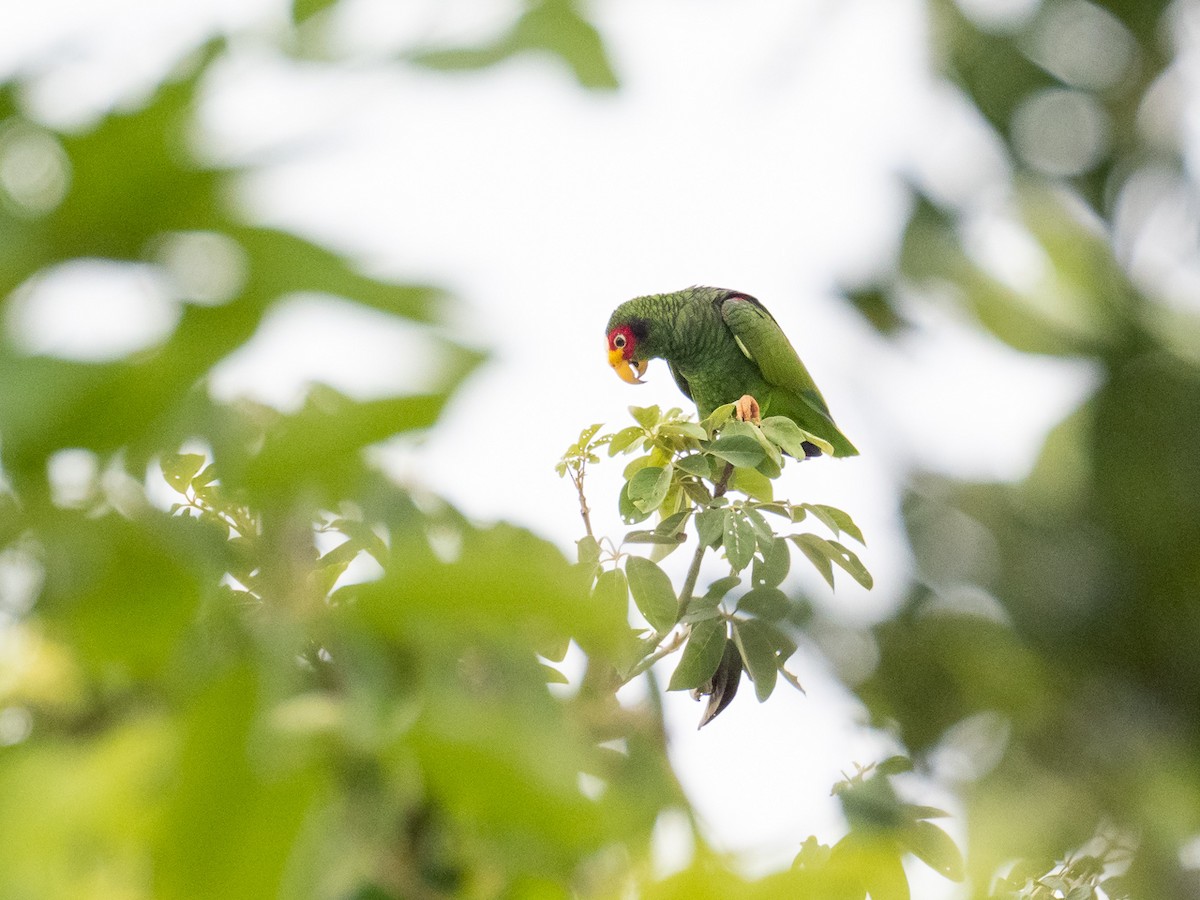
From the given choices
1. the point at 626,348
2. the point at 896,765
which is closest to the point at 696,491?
the point at 896,765

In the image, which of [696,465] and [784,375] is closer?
[696,465]

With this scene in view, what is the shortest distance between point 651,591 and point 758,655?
15 centimetres

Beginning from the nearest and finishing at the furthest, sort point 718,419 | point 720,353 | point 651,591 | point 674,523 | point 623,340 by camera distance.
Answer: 1. point 651,591
2. point 674,523
3. point 718,419
4. point 720,353
5. point 623,340

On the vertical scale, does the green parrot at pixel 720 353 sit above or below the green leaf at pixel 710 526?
below

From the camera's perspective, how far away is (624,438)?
1.30m

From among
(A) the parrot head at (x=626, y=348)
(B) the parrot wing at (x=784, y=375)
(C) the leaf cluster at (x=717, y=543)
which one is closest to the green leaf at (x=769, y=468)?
(C) the leaf cluster at (x=717, y=543)

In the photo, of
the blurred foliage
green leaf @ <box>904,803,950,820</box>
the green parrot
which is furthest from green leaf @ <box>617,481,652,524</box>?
the green parrot

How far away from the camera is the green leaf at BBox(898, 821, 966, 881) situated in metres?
0.98

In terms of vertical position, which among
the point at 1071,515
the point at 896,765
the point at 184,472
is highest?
the point at 184,472

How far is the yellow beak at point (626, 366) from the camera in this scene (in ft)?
9.11

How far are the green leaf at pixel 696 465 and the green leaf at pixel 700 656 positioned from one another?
17 centimetres

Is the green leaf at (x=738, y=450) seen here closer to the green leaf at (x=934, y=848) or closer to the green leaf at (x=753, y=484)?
the green leaf at (x=753, y=484)

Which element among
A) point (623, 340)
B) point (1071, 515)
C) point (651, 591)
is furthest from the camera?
point (623, 340)

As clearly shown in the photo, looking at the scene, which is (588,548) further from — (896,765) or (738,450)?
(896,765)
